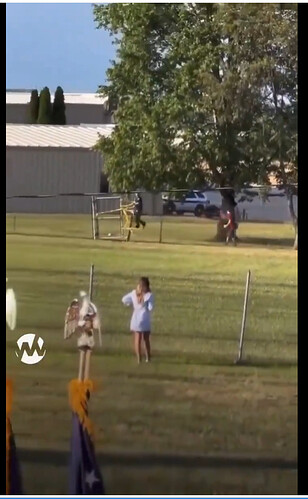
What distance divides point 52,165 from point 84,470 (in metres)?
1.83

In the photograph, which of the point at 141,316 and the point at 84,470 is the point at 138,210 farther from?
the point at 84,470

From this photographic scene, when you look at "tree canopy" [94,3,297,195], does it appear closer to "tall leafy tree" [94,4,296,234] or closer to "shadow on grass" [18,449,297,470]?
"tall leafy tree" [94,4,296,234]

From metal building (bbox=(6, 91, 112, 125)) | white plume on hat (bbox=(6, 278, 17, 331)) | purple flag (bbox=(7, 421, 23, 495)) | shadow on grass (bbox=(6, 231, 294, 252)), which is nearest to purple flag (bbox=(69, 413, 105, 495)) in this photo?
purple flag (bbox=(7, 421, 23, 495))

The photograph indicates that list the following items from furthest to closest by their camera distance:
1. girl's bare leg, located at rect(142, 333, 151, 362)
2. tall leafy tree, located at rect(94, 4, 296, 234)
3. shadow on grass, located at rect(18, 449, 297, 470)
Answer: tall leafy tree, located at rect(94, 4, 296, 234) → girl's bare leg, located at rect(142, 333, 151, 362) → shadow on grass, located at rect(18, 449, 297, 470)

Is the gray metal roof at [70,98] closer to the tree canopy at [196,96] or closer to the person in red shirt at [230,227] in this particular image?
the tree canopy at [196,96]

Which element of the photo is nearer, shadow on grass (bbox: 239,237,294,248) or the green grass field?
the green grass field

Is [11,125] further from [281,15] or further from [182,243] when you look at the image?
[281,15]

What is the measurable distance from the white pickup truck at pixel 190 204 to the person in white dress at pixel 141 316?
486mm

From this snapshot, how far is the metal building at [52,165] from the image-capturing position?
6.41 meters

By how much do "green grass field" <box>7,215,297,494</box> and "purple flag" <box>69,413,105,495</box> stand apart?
6 centimetres

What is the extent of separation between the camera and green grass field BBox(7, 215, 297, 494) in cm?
621

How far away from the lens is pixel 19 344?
6.29 metres

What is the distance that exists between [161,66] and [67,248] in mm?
1236
